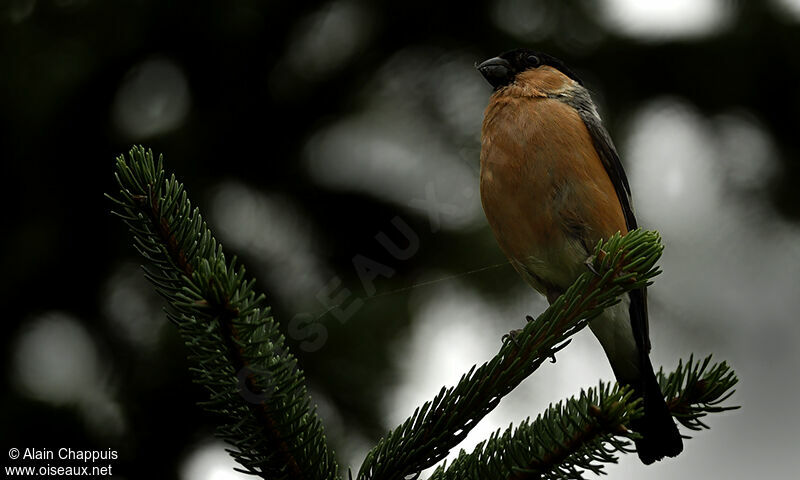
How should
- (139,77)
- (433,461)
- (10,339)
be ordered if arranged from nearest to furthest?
(433,461), (10,339), (139,77)

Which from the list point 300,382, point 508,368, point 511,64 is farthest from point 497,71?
point 300,382

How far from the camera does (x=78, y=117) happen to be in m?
3.60

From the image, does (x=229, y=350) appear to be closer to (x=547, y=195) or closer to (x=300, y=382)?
(x=300, y=382)

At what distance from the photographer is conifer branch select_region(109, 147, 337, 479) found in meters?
1.57

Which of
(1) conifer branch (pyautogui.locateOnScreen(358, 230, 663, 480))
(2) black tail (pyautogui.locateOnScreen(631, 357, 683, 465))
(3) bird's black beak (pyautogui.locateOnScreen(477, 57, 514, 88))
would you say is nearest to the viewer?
(1) conifer branch (pyautogui.locateOnScreen(358, 230, 663, 480))

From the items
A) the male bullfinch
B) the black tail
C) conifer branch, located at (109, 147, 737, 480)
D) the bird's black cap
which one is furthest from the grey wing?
conifer branch, located at (109, 147, 737, 480)

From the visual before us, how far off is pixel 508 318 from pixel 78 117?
7.26 ft

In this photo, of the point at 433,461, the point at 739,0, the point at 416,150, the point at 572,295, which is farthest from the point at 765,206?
the point at 433,461

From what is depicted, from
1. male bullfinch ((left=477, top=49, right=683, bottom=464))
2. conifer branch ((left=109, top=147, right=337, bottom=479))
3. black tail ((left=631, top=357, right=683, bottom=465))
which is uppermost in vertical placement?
conifer branch ((left=109, top=147, right=337, bottom=479))

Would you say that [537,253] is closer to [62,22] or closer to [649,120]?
[649,120]

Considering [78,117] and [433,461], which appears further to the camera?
[78,117]

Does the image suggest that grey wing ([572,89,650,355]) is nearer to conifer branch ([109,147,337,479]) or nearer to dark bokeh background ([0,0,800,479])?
dark bokeh background ([0,0,800,479])

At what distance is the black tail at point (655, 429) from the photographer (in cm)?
242

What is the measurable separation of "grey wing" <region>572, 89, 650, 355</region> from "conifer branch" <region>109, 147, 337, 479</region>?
1.80 meters
